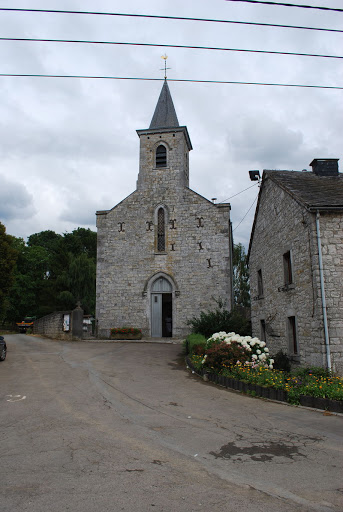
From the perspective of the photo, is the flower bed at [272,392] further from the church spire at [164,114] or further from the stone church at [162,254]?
the church spire at [164,114]

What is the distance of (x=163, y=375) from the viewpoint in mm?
11977

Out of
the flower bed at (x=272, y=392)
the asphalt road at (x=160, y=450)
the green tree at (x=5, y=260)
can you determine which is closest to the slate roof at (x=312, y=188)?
the flower bed at (x=272, y=392)

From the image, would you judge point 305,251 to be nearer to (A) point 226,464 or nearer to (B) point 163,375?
(B) point 163,375

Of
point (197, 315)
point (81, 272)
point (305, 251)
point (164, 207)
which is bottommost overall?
point (197, 315)

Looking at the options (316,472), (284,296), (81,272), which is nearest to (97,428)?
(316,472)

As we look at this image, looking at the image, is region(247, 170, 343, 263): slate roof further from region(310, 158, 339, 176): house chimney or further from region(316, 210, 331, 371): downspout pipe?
region(316, 210, 331, 371): downspout pipe

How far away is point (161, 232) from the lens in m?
24.9

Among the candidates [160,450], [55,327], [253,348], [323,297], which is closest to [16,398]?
[160,450]

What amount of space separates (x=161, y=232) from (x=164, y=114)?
29.6 feet

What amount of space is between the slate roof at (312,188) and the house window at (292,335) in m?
3.89

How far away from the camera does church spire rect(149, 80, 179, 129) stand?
2722 centimetres

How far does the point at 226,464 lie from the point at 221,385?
18.7ft

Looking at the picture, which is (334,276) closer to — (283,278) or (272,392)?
(283,278)

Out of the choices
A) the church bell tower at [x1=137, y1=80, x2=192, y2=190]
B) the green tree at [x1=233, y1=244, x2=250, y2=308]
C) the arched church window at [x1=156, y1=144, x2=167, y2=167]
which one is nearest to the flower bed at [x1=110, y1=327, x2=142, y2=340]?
the church bell tower at [x1=137, y1=80, x2=192, y2=190]
